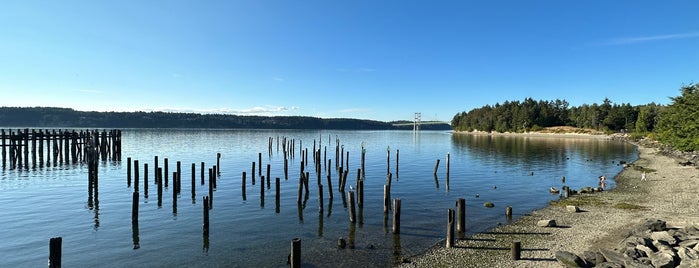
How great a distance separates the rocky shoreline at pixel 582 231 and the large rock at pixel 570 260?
51 millimetres

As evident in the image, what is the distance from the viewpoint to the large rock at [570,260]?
49.9 feet

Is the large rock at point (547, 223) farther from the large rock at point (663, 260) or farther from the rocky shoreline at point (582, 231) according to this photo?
the large rock at point (663, 260)

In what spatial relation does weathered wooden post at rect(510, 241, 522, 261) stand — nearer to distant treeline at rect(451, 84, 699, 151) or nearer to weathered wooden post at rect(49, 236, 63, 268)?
weathered wooden post at rect(49, 236, 63, 268)

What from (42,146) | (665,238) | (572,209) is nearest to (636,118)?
(572,209)

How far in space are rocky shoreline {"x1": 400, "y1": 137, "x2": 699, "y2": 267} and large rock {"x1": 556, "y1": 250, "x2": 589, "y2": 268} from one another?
5 centimetres

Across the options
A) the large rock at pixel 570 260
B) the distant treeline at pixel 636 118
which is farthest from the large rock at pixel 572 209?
the distant treeline at pixel 636 118

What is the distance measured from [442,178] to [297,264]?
110 feet

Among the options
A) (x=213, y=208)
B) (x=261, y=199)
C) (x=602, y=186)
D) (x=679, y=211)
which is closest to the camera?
(x=679, y=211)

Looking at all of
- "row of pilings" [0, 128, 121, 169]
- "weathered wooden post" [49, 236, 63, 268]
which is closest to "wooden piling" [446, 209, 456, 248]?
"weathered wooden post" [49, 236, 63, 268]

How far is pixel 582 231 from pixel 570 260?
22.8 ft

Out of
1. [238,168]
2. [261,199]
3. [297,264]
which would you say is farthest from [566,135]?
[297,264]

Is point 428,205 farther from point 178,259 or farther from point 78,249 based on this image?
point 78,249

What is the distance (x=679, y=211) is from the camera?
83.8 ft

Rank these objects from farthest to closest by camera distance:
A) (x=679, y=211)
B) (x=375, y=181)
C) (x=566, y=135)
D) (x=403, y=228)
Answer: (x=566, y=135) → (x=375, y=181) → (x=679, y=211) → (x=403, y=228)
